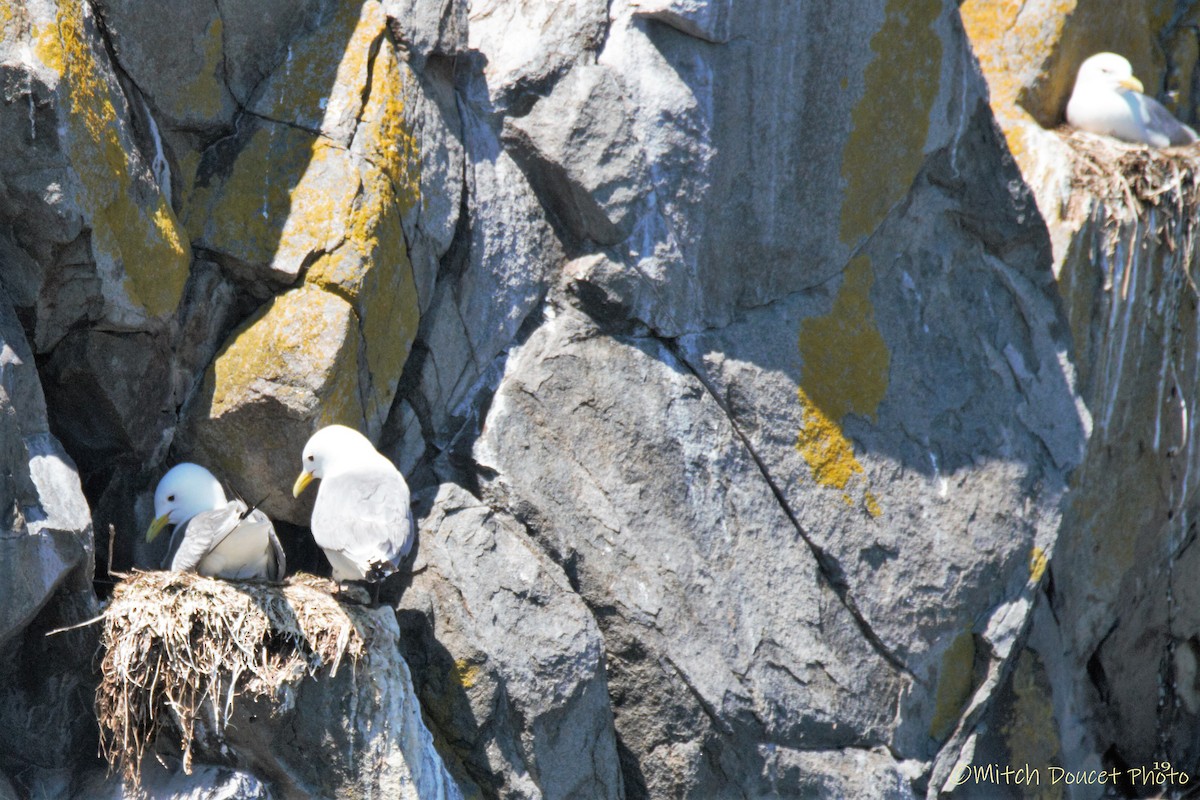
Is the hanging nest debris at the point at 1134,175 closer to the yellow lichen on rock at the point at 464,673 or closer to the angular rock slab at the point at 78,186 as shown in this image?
the yellow lichen on rock at the point at 464,673

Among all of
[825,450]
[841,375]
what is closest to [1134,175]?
[841,375]

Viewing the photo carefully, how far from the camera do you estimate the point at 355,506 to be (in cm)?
470

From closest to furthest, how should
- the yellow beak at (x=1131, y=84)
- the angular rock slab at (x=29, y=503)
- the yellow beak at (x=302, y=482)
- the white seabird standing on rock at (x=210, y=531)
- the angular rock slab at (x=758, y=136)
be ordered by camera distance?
the angular rock slab at (x=29, y=503) < the white seabird standing on rock at (x=210, y=531) < the yellow beak at (x=302, y=482) < the angular rock slab at (x=758, y=136) < the yellow beak at (x=1131, y=84)

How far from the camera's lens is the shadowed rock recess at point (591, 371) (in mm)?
4516

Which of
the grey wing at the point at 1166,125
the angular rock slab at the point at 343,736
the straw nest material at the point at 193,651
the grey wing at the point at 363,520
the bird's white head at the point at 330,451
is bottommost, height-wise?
the angular rock slab at the point at 343,736

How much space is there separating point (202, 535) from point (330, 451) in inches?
21.5

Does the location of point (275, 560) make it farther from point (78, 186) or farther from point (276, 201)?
point (78, 186)

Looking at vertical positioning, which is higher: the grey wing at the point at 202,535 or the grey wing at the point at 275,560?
the grey wing at the point at 202,535

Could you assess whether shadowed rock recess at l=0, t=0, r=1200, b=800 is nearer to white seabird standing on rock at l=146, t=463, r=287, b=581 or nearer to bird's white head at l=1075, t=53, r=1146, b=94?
white seabird standing on rock at l=146, t=463, r=287, b=581

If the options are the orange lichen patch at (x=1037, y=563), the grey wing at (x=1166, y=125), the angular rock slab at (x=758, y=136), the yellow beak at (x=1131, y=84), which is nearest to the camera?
the angular rock slab at (x=758, y=136)

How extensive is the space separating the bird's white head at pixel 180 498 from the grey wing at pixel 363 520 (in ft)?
1.37

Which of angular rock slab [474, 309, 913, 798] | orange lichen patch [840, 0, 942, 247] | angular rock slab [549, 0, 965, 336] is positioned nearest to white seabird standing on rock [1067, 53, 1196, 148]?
angular rock slab [549, 0, 965, 336]

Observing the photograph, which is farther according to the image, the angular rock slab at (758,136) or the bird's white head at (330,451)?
the angular rock slab at (758,136)

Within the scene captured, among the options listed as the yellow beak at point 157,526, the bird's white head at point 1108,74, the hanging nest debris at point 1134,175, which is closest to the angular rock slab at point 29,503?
the yellow beak at point 157,526
